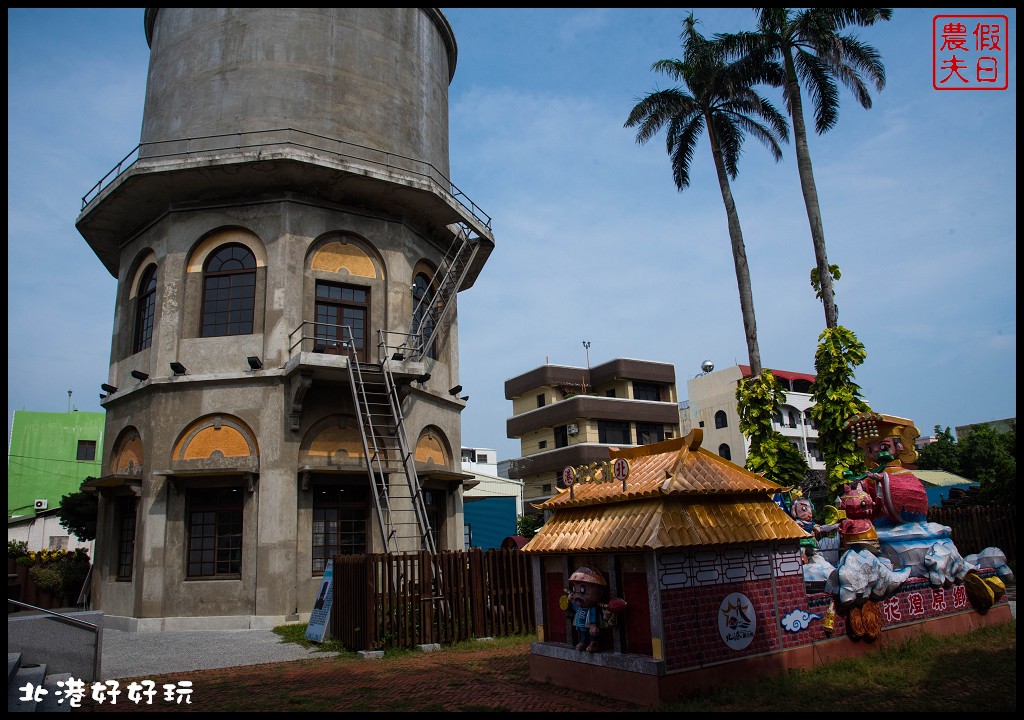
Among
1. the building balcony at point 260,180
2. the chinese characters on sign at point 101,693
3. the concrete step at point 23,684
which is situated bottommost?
the chinese characters on sign at point 101,693

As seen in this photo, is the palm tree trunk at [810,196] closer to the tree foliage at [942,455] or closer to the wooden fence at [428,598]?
the wooden fence at [428,598]

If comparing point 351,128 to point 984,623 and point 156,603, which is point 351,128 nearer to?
point 156,603

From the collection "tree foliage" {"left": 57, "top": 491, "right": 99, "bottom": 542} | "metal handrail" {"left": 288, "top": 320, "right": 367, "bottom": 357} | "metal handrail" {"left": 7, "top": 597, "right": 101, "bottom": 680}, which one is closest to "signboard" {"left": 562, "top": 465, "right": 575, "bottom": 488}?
"metal handrail" {"left": 7, "top": 597, "right": 101, "bottom": 680}

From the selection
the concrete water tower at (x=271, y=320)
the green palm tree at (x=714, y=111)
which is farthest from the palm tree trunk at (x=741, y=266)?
the concrete water tower at (x=271, y=320)

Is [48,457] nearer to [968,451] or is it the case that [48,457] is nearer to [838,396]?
[838,396]

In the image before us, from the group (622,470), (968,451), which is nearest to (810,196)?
(622,470)

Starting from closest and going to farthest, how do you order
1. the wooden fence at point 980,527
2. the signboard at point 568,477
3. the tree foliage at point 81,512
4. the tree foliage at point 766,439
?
the signboard at point 568,477 < the wooden fence at point 980,527 < the tree foliage at point 766,439 < the tree foliage at point 81,512

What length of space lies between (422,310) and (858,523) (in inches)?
591

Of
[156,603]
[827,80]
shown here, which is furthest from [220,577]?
[827,80]

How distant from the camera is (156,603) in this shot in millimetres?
18062

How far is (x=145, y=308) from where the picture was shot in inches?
856

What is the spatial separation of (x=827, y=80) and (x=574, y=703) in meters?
23.1

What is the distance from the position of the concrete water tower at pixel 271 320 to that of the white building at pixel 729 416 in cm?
3470

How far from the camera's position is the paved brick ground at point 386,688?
893 cm
